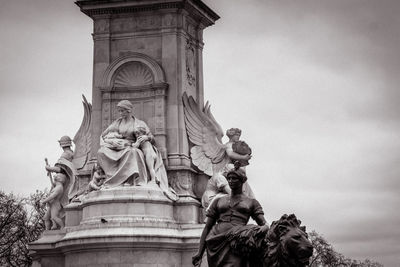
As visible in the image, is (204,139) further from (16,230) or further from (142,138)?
(16,230)

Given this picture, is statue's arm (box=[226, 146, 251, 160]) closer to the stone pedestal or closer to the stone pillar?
the stone pillar

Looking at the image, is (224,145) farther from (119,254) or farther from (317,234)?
(317,234)

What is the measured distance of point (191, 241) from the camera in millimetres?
22656

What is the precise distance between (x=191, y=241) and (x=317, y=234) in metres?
31.0

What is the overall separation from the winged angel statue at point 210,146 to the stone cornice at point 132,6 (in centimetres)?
267

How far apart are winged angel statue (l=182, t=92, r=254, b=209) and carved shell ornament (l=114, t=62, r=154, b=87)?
4.15ft

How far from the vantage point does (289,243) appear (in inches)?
416

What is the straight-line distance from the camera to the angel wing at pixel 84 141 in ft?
83.9

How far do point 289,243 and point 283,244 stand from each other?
8 cm

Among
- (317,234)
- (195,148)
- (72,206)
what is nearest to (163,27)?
(195,148)

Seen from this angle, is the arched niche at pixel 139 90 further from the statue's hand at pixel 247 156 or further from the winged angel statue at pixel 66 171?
the statue's hand at pixel 247 156

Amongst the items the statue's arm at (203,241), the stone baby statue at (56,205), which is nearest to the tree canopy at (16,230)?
the stone baby statue at (56,205)

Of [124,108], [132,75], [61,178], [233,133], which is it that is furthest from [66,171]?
[233,133]

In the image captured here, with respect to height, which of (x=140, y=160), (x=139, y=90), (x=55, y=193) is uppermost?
(x=139, y=90)
